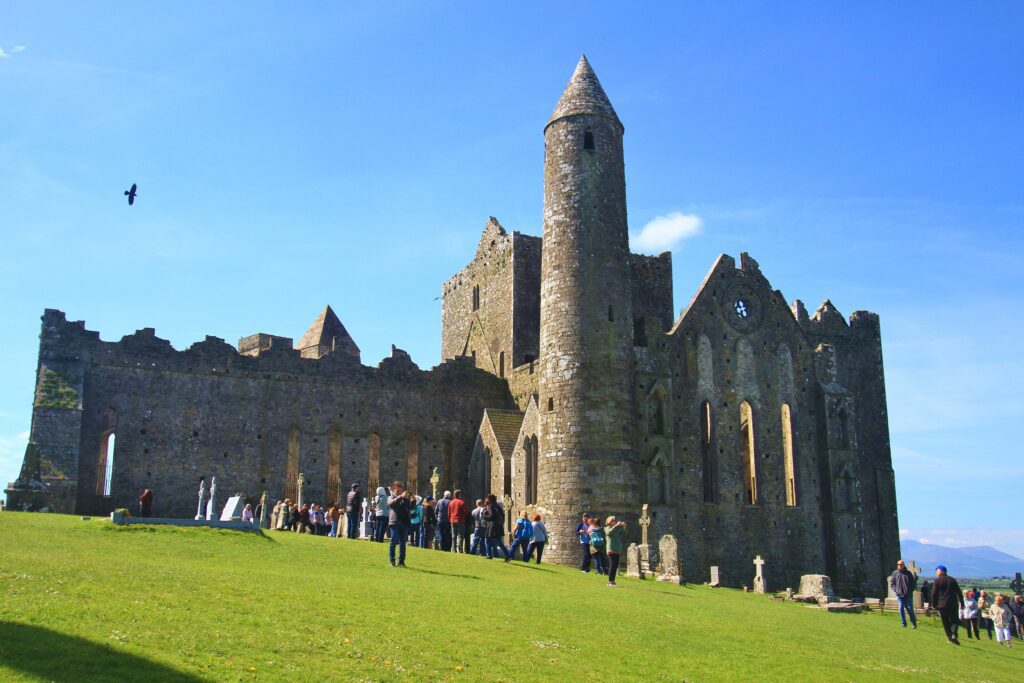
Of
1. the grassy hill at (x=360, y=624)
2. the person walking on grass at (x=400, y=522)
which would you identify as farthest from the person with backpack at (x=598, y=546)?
the person walking on grass at (x=400, y=522)

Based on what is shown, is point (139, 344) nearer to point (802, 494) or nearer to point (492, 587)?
point (492, 587)

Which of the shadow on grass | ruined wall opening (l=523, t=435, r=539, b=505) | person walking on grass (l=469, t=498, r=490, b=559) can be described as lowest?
the shadow on grass

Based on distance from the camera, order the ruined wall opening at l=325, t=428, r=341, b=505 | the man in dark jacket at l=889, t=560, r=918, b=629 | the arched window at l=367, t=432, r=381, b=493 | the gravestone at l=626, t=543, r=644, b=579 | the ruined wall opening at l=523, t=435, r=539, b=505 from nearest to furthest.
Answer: the man in dark jacket at l=889, t=560, r=918, b=629 < the gravestone at l=626, t=543, r=644, b=579 < the ruined wall opening at l=523, t=435, r=539, b=505 < the ruined wall opening at l=325, t=428, r=341, b=505 < the arched window at l=367, t=432, r=381, b=493

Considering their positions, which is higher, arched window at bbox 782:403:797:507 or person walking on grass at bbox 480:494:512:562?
arched window at bbox 782:403:797:507

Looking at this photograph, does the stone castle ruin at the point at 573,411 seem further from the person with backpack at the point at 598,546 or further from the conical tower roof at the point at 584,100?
the person with backpack at the point at 598,546

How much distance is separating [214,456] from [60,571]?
22.6m

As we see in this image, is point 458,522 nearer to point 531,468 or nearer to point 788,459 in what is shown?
point 531,468

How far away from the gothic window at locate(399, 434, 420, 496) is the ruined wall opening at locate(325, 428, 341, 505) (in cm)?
283

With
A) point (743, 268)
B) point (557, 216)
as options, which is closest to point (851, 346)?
point (743, 268)

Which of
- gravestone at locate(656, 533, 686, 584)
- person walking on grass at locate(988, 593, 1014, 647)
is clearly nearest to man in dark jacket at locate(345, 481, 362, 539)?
gravestone at locate(656, 533, 686, 584)

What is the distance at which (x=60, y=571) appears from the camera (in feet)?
49.2

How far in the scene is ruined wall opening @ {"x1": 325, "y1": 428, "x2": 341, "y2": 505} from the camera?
129 ft

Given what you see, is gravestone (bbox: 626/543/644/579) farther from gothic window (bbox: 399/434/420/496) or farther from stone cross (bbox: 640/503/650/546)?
gothic window (bbox: 399/434/420/496)

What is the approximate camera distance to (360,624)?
14039 mm
